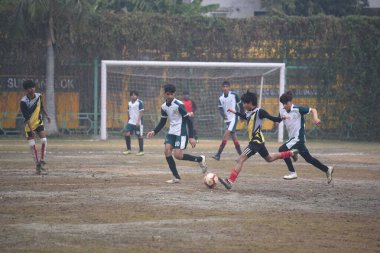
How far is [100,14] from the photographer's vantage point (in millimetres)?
32406

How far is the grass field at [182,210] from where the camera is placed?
29.0 ft

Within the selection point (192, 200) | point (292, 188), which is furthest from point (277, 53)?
point (192, 200)

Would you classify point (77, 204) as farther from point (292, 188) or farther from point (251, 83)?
point (251, 83)

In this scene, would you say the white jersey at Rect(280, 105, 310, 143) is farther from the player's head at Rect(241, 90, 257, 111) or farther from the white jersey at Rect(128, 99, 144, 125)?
the white jersey at Rect(128, 99, 144, 125)

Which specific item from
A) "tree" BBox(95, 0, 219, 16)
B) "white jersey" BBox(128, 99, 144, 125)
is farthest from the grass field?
"tree" BBox(95, 0, 219, 16)

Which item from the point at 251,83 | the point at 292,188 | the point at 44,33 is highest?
the point at 44,33

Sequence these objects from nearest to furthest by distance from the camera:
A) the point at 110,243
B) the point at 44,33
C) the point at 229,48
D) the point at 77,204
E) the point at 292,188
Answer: the point at 110,243, the point at 77,204, the point at 292,188, the point at 44,33, the point at 229,48

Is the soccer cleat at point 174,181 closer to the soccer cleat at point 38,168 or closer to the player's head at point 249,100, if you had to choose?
the player's head at point 249,100

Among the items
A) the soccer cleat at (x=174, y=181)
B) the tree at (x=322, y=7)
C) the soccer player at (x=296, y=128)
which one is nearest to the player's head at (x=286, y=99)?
the soccer player at (x=296, y=128)

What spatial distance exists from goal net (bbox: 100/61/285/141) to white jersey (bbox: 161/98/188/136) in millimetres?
15445

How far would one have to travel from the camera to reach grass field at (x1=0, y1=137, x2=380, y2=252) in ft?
29.0

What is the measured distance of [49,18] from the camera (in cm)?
3069

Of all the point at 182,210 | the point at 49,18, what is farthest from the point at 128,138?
the point at 182,210

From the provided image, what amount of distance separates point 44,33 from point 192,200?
68.2 ft
